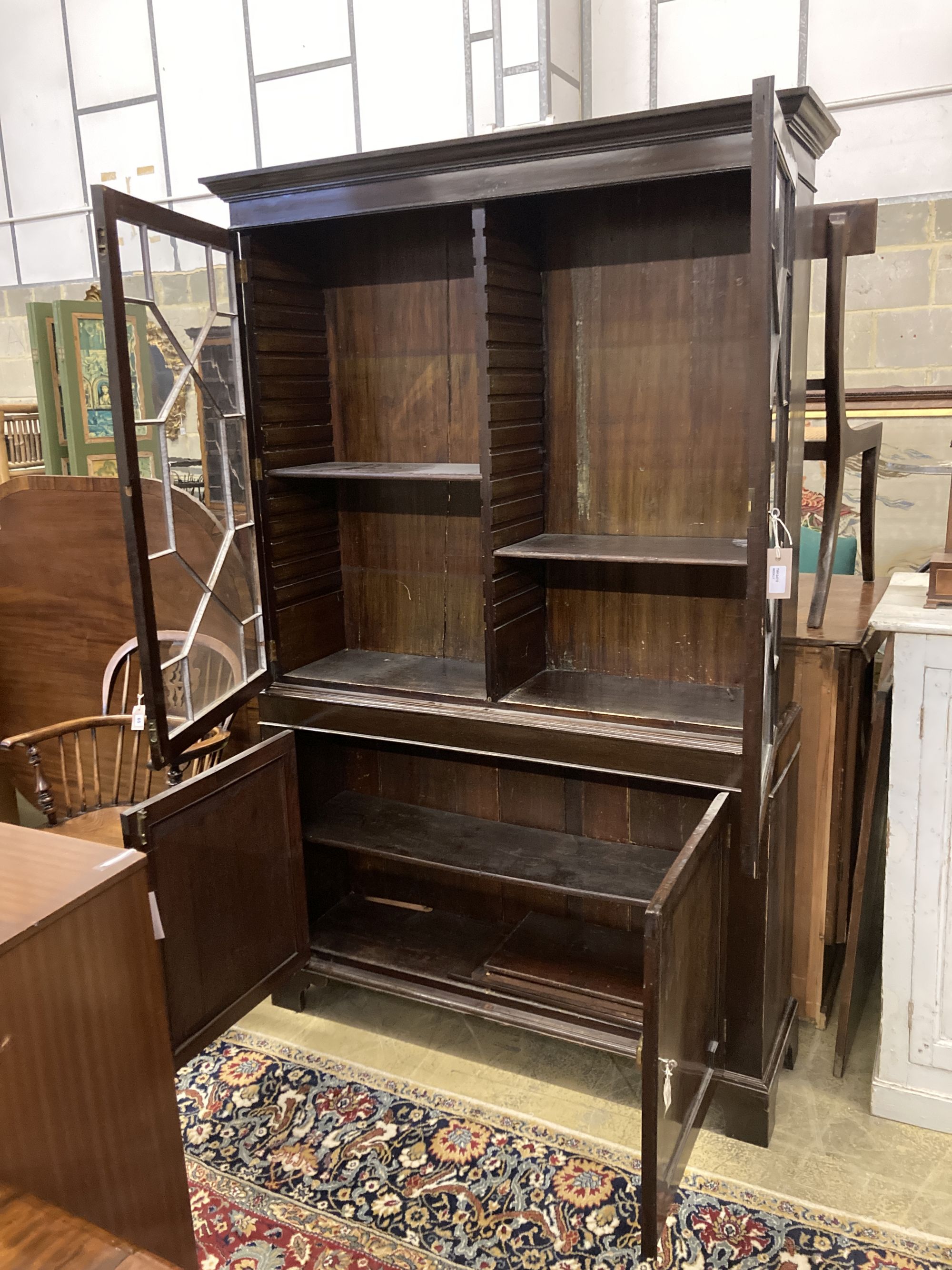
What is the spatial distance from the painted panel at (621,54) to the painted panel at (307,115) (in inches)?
49.3

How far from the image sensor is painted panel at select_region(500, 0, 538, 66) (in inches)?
169

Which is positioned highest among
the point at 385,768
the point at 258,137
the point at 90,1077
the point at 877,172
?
the point at 258,137

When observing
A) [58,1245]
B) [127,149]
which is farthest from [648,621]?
[127,149]

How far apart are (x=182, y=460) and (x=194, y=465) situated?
0.28ft

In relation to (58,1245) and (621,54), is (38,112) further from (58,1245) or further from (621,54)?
(58,1245)

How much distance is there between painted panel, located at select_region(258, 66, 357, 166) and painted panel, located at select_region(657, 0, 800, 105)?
1.58 meters

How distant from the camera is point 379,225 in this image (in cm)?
244

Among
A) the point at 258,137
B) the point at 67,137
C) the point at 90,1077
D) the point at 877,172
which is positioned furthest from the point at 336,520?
the point at 67,137

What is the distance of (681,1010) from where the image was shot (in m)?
1.74

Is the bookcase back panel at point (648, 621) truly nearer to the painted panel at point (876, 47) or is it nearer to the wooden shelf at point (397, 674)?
the wooden shelf at point (397, 674)

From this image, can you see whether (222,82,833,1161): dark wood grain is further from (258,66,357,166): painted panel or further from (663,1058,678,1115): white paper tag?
(258,66,357,166): painted panel

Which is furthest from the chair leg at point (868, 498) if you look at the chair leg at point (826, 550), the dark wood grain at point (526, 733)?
the dark wood grain at point (526, 733)

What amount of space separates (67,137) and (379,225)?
4491 mm

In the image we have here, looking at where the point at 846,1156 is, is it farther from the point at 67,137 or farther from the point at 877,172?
the point at 67,137
